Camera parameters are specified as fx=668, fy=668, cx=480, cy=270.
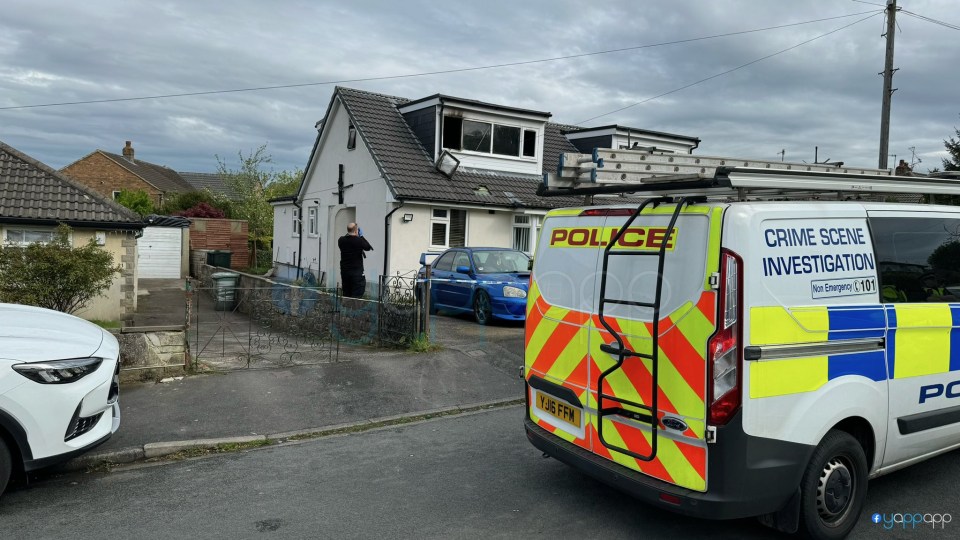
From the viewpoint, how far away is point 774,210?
3.83m

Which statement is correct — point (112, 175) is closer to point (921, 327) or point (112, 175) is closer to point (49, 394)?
point (49, 394)

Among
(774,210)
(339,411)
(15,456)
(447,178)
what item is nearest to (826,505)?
(774,210)

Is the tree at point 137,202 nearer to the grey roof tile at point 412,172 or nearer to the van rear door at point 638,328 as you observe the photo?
the grey roof tile at point 412,172

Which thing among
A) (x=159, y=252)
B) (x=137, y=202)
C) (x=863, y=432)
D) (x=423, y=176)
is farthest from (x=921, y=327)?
(x=137, y=202)

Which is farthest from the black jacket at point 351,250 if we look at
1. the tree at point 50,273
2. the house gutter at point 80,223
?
the house gutter at point 80,223

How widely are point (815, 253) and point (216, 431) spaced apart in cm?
551

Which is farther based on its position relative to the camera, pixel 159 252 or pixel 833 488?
pixel 159 252

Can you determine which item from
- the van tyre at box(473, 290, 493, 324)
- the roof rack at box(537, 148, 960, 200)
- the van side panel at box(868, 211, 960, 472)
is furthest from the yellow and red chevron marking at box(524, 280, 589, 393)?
the van tyre at box(473, 290, 493, 324)

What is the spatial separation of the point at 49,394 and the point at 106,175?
56.7 metres

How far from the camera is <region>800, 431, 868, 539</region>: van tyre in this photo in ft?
12.9

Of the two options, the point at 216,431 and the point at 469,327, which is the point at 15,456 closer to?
the point at 216,431

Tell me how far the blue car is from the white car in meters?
7.00

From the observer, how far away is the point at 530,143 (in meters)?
21.3

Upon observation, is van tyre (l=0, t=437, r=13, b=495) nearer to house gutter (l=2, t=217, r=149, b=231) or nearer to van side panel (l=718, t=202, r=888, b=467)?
van side panel (l=718, t=202, r=888, b=467)
